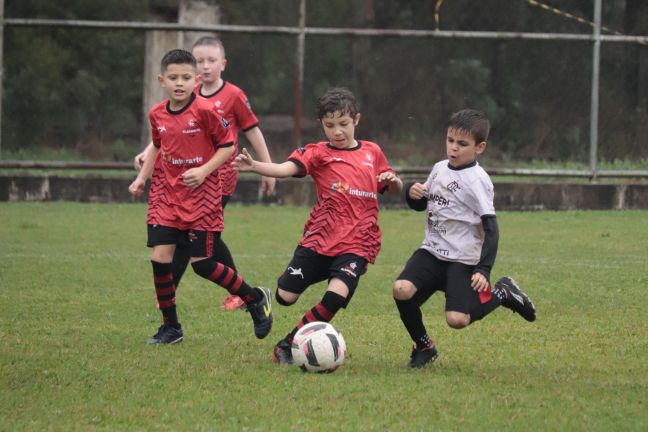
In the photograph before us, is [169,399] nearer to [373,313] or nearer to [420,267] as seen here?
[420,267]

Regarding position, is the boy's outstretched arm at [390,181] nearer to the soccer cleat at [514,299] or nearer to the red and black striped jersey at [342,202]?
the red and black striped jersey at [342,202]

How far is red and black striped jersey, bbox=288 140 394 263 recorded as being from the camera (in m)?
6.73

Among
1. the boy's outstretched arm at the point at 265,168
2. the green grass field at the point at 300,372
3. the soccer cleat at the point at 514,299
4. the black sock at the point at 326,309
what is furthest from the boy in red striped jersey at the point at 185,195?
the soccer cleat at the point at 514,299

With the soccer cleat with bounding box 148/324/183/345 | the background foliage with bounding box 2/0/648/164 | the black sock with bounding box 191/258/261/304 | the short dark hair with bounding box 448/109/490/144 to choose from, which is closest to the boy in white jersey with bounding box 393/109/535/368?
the short dark hair with bounding box 448/109/490/144

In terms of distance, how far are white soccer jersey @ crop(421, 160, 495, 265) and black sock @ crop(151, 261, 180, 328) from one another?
1.55 metres

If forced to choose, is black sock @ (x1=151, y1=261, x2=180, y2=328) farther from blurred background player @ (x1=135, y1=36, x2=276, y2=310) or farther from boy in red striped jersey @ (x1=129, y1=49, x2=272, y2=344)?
blurred background player @ (x1=135, y1=36, x2=276, y2=310)

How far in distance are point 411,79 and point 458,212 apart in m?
9.37

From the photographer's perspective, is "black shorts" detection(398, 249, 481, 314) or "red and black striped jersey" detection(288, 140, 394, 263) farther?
"red and black striped jersey" detection(288, 140, 394, 263)

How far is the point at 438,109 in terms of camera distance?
15695 mm

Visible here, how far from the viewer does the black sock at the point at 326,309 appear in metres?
6.56

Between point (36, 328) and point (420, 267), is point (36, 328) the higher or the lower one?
the lower one

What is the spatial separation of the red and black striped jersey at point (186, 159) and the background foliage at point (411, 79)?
839cm

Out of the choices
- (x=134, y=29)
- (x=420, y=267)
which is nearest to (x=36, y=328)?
(x=420, y=267)

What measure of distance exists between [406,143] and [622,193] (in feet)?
8.87
